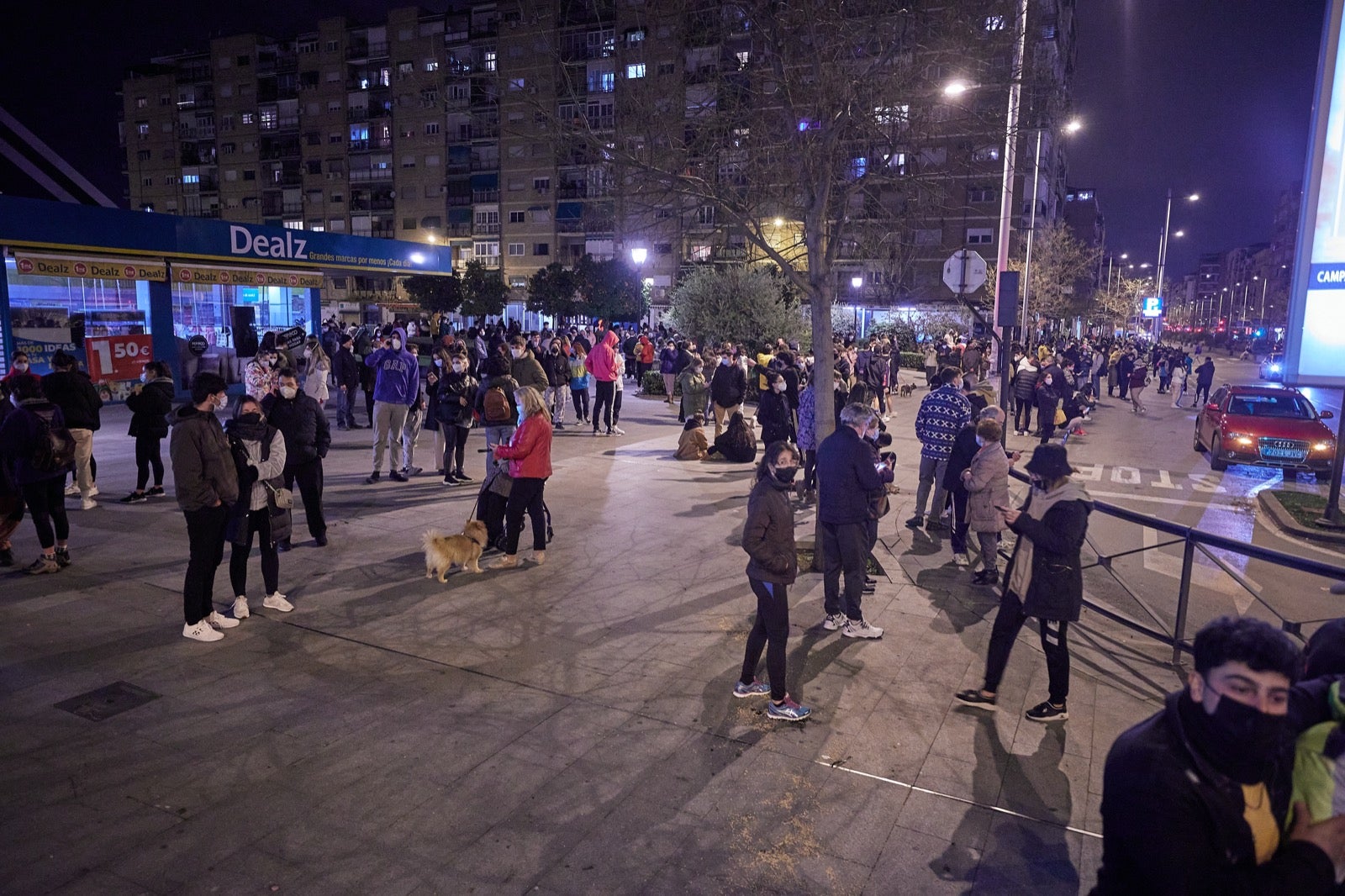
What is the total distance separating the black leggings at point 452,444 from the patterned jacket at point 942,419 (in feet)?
19.8

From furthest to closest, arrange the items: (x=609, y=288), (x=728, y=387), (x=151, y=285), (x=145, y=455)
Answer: (x=609, y=288) < (x=151, y=285) < (x=728, y=387) < (x=145, y=455)

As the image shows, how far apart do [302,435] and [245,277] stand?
15073 millimetres

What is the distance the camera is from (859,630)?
20.5 ft

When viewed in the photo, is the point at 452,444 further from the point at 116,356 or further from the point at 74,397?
the point at 116,356

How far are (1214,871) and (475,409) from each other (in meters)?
9.21

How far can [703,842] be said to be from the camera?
3.74 m

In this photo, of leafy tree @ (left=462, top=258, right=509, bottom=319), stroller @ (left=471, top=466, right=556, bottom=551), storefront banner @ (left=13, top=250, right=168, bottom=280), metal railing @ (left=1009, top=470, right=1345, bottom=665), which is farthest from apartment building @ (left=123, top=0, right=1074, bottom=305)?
metal railing @ (left=1009, top=470, right=1345, bottom=665)

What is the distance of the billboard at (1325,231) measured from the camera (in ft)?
35.3

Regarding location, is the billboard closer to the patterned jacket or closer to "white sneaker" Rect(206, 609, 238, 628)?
the patterned jacket

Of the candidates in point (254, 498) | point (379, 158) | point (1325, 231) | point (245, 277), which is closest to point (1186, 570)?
point (254, 498)

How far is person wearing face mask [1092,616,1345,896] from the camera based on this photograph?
6.21 feet

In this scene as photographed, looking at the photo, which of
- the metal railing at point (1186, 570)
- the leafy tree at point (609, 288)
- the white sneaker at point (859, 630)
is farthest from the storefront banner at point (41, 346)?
the leafy tree at point (609, 288)

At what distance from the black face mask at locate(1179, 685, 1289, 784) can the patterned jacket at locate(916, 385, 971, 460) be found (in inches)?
272

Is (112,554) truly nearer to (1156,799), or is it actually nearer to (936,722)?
(936,722)
